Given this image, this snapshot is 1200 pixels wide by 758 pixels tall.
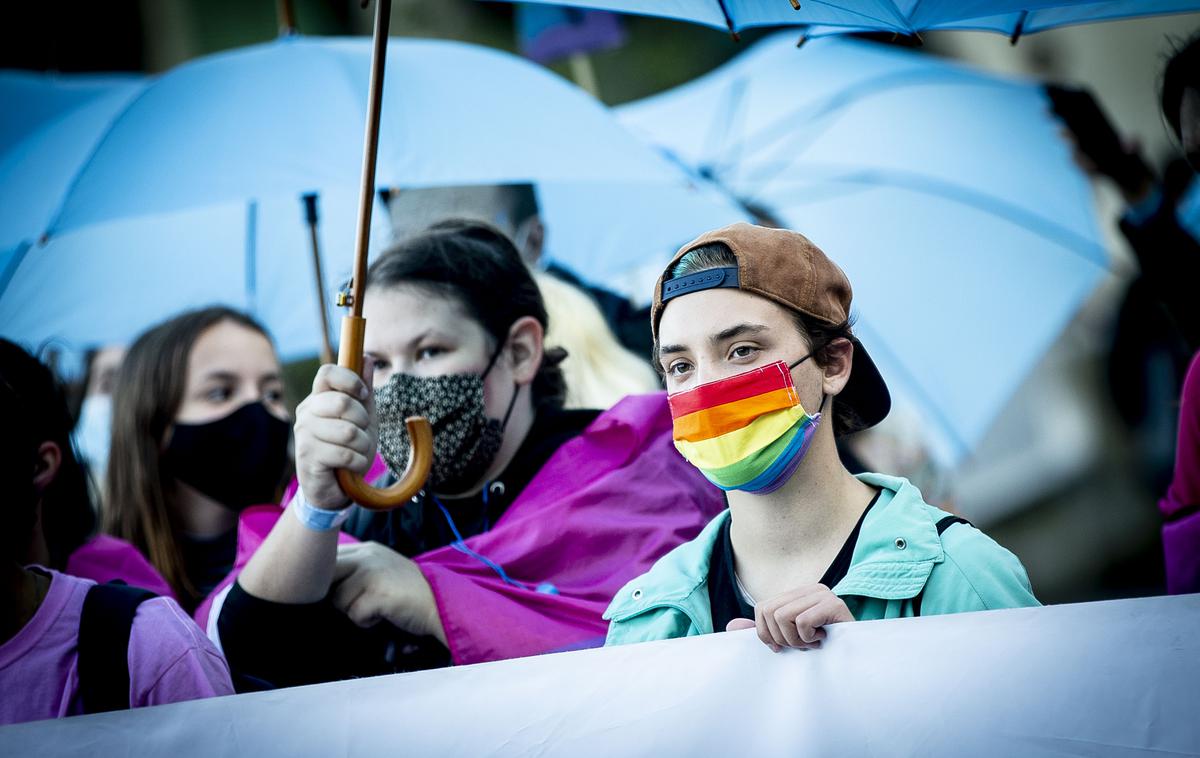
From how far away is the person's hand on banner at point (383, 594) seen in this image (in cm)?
279

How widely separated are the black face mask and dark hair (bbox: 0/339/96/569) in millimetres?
526

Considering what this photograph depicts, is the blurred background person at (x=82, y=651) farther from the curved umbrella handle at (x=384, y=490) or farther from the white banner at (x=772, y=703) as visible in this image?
the curved umbrella handle at (x=384, y=490)

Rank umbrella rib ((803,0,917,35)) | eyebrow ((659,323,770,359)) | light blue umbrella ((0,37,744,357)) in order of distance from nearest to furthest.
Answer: eyebrow ((659,323,770,359))
umbrella rib ((803,0,917,35))
light blue umbrella ((0,37,744,357))

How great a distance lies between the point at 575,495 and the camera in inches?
122

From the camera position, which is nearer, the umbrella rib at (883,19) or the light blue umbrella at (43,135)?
the umbrella rib at (883,19)

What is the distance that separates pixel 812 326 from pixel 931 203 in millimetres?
Answer: 2528

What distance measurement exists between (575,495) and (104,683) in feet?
3.97

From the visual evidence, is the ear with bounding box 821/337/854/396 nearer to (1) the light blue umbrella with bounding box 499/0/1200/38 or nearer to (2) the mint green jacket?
(2) the mint green jacket

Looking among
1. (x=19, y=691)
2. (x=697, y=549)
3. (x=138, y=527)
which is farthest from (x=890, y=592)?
(x=138, y=527)

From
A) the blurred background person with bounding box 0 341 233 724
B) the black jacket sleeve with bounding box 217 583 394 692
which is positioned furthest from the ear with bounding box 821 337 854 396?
the blurred background person with bounding box 0 341 233 724

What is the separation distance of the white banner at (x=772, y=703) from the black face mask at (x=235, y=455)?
1.42 metres

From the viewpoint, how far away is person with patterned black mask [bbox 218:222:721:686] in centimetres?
270

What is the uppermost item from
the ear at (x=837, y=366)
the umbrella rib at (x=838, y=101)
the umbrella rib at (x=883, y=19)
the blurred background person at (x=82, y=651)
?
the umbrella rib at (x=883, y=19)

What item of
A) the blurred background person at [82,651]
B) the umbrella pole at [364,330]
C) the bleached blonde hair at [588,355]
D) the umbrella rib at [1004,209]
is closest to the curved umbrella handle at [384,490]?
the umbrella pole at [364,330]
